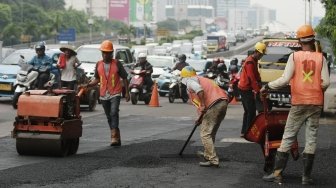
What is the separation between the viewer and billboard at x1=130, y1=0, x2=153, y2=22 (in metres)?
186

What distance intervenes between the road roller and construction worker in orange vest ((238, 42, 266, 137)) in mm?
3794

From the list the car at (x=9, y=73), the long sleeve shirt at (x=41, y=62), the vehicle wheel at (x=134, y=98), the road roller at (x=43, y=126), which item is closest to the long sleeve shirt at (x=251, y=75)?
the road roller at (x=43, y=126)

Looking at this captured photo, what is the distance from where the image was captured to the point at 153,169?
35.5 feet

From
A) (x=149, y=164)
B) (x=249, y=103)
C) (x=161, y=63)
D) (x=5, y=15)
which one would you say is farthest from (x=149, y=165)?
(x=5, y=15)

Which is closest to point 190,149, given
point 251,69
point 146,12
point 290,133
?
point 251,69

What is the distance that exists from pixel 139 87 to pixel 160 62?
12948mm

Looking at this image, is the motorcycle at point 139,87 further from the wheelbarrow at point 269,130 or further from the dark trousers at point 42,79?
the wheelbarrow at point 269,130

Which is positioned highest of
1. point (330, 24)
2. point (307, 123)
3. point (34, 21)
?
point (34, 21)

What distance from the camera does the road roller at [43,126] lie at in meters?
11.8

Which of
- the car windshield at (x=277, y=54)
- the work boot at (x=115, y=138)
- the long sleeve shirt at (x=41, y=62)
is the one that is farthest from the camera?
the car windshield at (x=277, y=54)

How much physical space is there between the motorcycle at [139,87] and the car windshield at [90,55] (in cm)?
328

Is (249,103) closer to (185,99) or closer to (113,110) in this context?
(113,110)

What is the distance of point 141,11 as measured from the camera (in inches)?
7446

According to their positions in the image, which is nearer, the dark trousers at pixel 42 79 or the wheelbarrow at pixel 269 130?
the wheelbarrow at pixel 269 130
